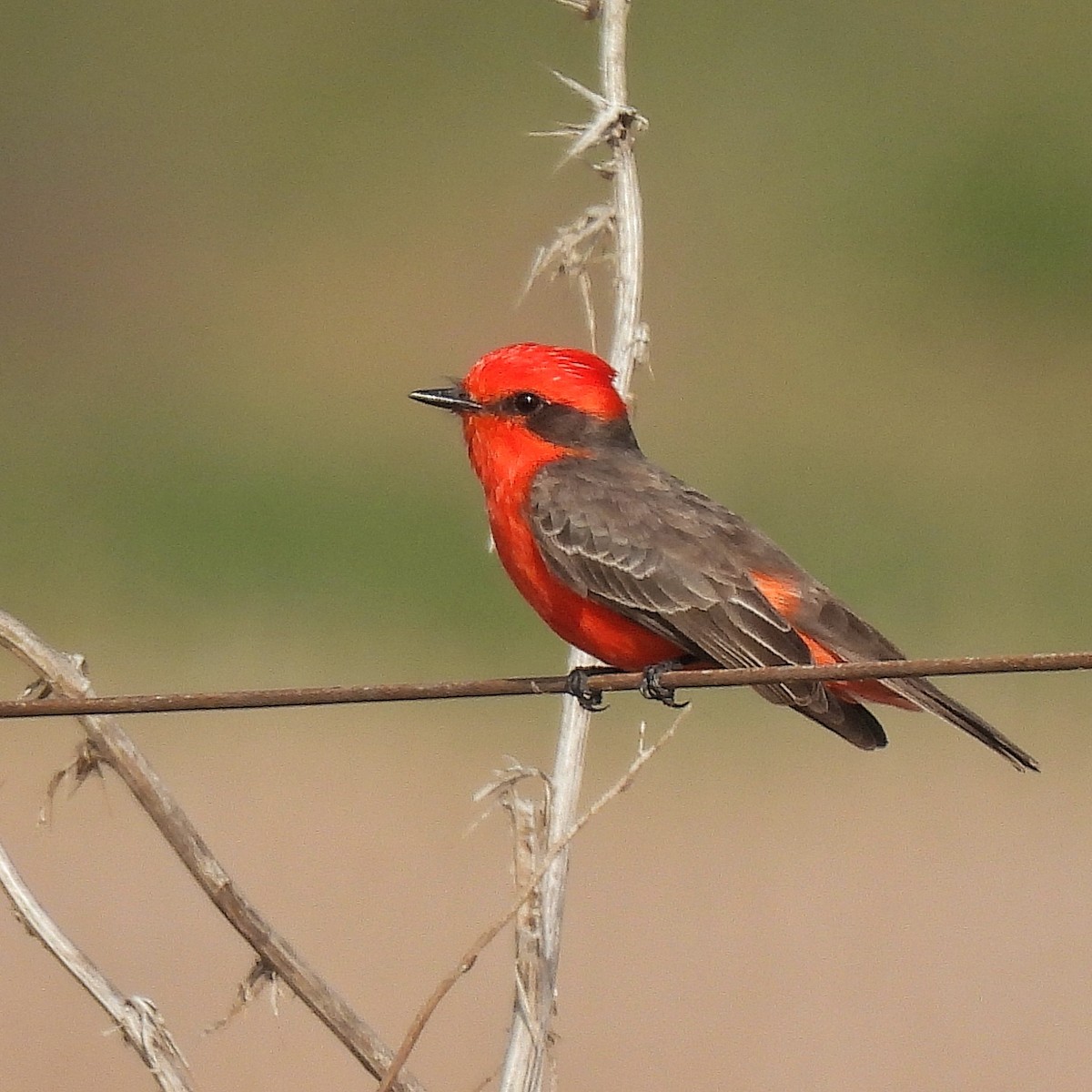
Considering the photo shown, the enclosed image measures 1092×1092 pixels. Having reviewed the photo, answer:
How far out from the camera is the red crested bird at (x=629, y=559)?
4.11 metres

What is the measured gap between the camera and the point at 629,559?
4195 mm

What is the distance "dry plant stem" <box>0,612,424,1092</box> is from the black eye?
1.78m

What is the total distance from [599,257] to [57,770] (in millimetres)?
1353

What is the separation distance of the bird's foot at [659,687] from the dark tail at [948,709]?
0.41 metres

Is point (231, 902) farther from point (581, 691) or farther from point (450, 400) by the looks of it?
point (450, 400)

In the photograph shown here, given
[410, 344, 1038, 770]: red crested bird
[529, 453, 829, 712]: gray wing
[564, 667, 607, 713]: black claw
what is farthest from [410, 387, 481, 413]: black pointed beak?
[564, 667, 607, 713]: black claw

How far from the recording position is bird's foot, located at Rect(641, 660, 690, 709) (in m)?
3.38

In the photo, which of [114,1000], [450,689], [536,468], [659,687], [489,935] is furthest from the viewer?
[536,468]

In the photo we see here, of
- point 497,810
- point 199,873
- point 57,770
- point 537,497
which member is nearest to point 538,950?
point 497,810

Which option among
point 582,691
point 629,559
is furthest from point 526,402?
point 582,691

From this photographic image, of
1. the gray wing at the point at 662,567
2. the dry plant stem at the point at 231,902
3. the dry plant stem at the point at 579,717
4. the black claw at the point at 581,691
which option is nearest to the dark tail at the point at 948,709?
the gray wing at the point at 662,567

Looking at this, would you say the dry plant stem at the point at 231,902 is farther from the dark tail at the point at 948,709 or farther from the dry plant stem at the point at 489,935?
the dark tail at the point at 948,709

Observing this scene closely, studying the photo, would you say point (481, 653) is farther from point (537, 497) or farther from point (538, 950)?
point (538, 950)

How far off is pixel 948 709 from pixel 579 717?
0.99m
